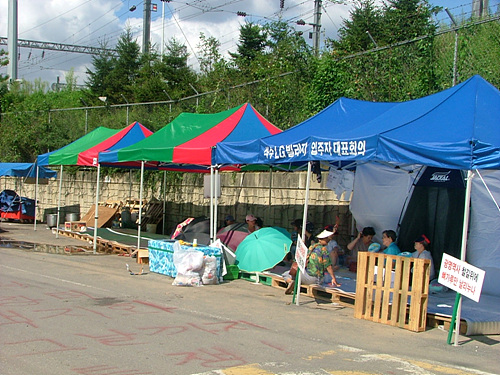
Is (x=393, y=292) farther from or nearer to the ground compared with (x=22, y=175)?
nearer to the ground

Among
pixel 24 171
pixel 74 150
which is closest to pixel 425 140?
pixel 74 150

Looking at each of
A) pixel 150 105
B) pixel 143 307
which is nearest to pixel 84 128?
pixel 150 105

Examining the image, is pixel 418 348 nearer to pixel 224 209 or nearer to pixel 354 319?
pixel 354 319

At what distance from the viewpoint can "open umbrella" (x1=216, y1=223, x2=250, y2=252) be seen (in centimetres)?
1348

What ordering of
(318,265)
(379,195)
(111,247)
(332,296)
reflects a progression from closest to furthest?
(332,296), (318,265), (379,195), (111,247)

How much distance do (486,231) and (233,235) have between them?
574 centimetres

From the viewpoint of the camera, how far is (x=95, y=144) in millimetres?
18672

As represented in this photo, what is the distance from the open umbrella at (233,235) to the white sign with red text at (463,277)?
6.24 meters

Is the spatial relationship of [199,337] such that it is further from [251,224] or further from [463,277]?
[251,224]

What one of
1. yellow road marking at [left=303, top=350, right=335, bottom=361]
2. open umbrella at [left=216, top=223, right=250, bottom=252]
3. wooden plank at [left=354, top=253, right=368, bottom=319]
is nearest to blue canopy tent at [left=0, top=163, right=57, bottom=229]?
open umbrella at [left=216, top=223, right=250, bottom=252]

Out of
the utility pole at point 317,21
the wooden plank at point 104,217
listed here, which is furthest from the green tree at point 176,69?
the wooden plank at point 104,217

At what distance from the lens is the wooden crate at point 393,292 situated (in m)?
8.30

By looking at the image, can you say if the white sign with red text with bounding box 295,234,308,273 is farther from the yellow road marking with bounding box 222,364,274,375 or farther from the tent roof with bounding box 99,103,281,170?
the yellow road marking with bounding box 222,364,274,375

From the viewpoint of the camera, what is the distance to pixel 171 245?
40.6 feet
